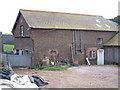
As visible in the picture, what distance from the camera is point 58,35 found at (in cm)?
2434

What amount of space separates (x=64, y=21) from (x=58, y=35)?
281 cm

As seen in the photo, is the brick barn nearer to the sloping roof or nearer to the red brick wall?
the red brick wall

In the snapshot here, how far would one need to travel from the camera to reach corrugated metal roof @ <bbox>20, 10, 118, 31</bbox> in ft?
78.8

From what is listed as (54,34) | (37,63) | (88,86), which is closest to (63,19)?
(54,34)

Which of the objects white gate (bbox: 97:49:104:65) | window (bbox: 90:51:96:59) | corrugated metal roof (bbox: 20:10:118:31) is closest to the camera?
corrugated metal roof (bbox: 20:10:118:31)

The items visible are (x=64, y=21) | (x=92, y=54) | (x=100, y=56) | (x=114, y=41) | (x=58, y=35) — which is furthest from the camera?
(x=100, y=56)

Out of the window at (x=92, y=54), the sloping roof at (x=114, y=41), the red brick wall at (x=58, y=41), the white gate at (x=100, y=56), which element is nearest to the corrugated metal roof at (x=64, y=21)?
the red brick wall at (x=58, y=41)

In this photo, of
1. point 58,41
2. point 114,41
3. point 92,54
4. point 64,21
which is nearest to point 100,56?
point 92,54

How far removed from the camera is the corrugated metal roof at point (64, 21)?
24.0 meters

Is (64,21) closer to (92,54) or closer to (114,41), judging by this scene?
(92,54)

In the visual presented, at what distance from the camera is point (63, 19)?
87.9 feet

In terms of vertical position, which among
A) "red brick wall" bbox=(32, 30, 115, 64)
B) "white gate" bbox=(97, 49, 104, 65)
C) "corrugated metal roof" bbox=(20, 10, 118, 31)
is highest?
"corrugated metal roof" bbox=(20, 10, 118, 31)

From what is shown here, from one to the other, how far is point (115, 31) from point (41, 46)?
1164 centimetres

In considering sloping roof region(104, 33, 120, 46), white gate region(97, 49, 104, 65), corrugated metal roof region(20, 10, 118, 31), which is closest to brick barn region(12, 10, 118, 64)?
corrugated metal roof region(20, 10, 118, 31)
